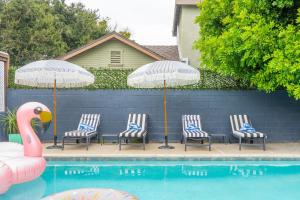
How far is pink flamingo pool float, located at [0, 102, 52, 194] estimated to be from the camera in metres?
5.50

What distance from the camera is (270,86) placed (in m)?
9.62

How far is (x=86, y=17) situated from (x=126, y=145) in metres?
23.8

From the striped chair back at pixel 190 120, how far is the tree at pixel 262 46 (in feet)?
5.45

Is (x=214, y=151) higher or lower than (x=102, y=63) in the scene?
lower


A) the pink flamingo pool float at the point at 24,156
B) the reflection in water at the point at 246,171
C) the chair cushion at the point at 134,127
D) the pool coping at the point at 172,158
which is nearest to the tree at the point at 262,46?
the pool coping at the point at 172,158

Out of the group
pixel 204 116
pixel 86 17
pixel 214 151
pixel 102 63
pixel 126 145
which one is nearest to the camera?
pixel 214 151

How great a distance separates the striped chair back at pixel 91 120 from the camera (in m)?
10.8

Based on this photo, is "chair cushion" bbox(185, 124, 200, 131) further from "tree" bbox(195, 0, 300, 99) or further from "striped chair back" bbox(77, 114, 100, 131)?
"striped chair back" bbox(77, 114, 100, 131)

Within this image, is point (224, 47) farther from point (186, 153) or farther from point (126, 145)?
point (126, 145)

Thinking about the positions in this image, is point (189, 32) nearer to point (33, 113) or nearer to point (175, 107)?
point (175, 107)

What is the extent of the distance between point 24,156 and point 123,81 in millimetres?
5805

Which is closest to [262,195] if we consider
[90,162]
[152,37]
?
[90,162]

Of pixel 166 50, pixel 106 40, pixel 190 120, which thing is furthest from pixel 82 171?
pixel 166 50

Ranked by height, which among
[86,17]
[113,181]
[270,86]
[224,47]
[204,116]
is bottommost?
[113,181]
